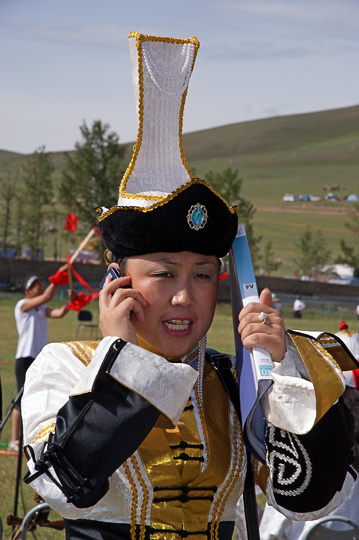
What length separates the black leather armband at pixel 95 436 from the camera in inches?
83.0

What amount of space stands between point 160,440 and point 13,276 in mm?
46126

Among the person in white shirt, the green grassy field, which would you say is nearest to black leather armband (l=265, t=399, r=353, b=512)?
the person in white shirt

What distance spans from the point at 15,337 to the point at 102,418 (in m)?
23.8

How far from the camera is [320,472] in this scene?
2387mm

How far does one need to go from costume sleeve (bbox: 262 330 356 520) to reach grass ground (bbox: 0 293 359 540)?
460 cm

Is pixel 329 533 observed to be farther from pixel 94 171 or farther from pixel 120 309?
pixel 94 171

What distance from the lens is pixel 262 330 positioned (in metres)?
2.31

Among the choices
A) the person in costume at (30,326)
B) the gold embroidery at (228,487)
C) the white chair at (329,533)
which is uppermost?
the gold embroidery at (228,487)

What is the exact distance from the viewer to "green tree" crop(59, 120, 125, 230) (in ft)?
171

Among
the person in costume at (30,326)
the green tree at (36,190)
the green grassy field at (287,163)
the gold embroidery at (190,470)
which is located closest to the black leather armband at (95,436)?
the gold embroidery at (190,470)

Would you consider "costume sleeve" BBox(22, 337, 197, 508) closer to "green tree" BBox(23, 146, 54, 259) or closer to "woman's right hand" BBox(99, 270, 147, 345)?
"woman's right hand" BBox(99, 270, 147, 345)

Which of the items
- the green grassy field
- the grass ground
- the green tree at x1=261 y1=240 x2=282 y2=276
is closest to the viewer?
the grass ground

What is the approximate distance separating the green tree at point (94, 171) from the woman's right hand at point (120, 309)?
1935 inches

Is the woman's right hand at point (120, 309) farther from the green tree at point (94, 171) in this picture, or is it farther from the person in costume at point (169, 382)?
the green tree at point (94, 171)
